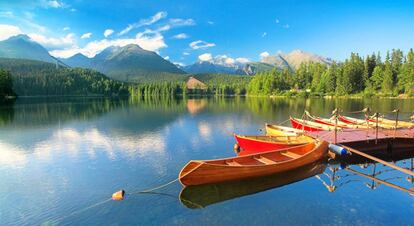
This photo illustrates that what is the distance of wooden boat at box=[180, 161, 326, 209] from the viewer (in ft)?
54.8

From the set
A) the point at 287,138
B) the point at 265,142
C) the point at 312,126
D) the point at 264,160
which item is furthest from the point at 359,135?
the point at 264,160

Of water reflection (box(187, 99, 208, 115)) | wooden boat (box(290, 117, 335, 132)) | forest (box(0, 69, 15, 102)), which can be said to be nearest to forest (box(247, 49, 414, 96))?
water reflection (box(187, 99, 208, 115))

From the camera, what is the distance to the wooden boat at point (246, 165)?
17.6 meters

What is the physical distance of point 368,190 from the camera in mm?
18141

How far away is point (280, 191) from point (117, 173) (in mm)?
12778

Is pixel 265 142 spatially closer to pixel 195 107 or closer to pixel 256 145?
pixel 256 145

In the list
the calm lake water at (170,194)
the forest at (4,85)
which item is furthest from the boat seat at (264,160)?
the forest at (4,85)

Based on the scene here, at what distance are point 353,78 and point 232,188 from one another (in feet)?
452

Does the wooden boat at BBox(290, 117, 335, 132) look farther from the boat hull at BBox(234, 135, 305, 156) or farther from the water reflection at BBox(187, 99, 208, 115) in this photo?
the water reflection at BBox(187, 99, 208, 115)

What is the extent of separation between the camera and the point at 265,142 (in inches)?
1021

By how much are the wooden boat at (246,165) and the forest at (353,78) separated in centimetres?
11365

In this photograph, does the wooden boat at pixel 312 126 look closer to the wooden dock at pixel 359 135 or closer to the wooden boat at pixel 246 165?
the wooden dock at pixel 359 135

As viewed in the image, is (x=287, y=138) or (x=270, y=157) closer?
(x=270, y=157)

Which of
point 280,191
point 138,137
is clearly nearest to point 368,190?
point 280,191
